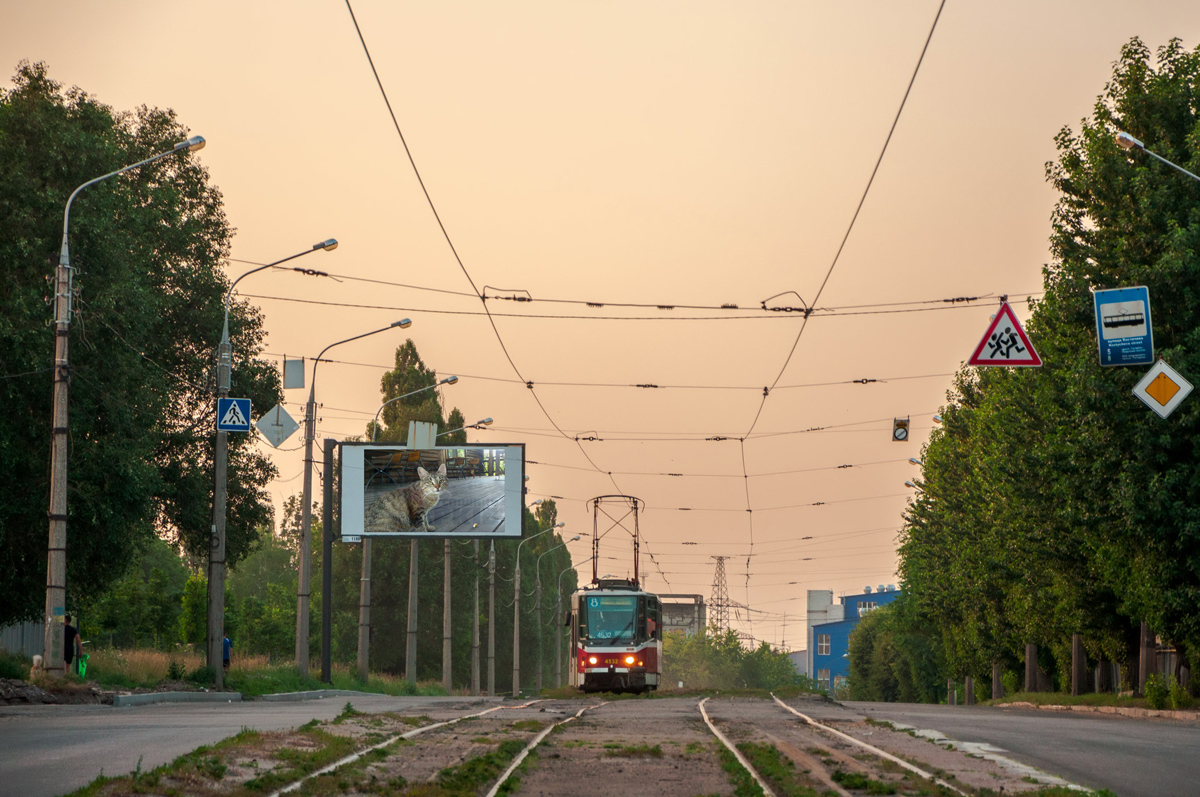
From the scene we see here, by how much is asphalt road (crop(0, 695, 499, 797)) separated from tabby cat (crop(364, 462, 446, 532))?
769 inches

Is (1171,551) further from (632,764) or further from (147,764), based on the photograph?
(147,764)

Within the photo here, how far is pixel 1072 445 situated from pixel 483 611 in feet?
181

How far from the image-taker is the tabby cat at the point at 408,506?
43.9 metres

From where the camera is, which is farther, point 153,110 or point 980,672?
point 980,672

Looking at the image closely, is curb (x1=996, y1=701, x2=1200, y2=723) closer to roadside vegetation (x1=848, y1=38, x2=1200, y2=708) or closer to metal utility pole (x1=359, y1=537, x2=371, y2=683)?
roadside vegetation (x1=848, y1=38, x2=1200, y2=708)

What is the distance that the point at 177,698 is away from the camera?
87.4ft

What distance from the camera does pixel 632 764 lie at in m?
12.8

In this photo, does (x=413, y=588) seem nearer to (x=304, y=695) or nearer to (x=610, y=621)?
(x=610, y=621)

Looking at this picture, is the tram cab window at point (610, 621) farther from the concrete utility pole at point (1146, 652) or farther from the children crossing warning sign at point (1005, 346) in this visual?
the children crossing warning sign at point (1005, 346)

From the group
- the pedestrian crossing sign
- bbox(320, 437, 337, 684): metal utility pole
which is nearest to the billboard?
bbox(320, 437, 337, 684): metal utility pole

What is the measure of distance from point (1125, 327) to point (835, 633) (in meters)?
139

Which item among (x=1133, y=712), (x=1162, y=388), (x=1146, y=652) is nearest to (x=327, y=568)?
(x=1133, y=712)

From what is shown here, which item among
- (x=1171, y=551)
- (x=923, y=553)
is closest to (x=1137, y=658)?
(x=1171, y=551)

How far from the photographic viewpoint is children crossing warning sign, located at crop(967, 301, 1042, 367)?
718 inches
